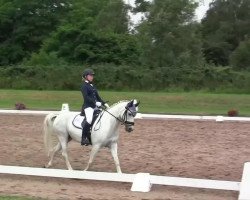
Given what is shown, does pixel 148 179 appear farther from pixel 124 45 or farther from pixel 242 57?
pixel 242 57

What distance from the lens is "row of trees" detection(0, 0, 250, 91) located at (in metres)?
33.4

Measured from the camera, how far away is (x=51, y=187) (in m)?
9.35

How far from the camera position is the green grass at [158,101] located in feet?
83.9

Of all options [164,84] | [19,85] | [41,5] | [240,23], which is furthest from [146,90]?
[240,23]

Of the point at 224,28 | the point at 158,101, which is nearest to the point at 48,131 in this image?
the point at 158,101

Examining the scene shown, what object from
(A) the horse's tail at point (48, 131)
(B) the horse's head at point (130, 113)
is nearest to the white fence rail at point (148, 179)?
(B) the horse's head at point (130, 113)

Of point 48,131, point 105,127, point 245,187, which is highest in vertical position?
point 105,127

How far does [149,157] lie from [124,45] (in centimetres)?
3180

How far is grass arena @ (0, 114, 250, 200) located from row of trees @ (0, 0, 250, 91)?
538 inches

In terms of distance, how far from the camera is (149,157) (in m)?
12.5

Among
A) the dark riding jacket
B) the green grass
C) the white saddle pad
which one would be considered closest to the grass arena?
the white saddle pad

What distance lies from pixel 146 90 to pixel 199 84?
324 cm

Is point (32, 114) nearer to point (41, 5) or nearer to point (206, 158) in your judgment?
point (206, 158)

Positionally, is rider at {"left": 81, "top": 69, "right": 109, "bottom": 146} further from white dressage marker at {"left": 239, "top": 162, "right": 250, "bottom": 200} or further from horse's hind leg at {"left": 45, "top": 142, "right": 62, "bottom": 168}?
white dressage marker at {"left": 239, "top": 162, "right": 250, "bottom": 200}
